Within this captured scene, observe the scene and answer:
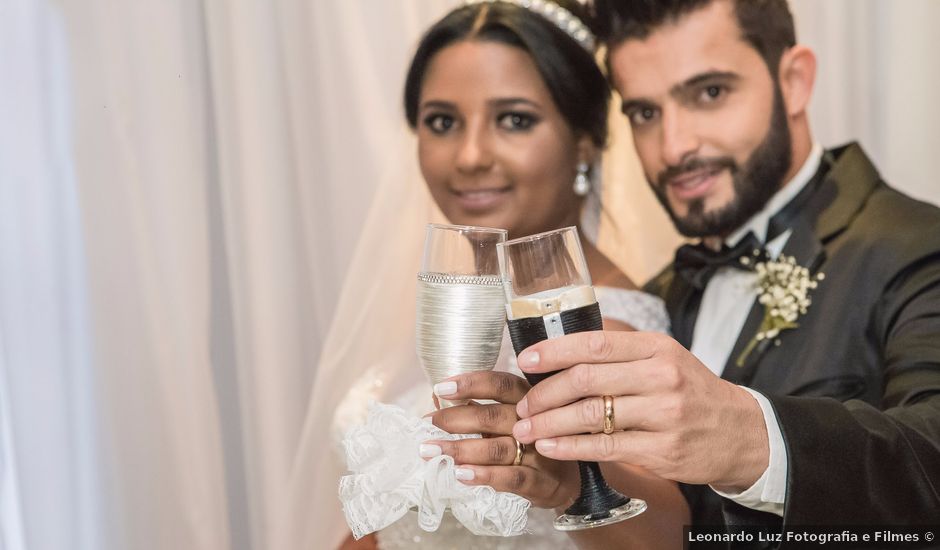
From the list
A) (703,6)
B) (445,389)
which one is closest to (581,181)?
(703,6)

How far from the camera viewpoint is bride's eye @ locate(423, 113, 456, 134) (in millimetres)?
2047

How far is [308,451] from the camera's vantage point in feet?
6.85

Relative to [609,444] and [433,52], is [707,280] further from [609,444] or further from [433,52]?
[609,444]

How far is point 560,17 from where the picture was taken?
205cm

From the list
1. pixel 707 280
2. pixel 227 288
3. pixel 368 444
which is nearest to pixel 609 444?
pixel 368 444

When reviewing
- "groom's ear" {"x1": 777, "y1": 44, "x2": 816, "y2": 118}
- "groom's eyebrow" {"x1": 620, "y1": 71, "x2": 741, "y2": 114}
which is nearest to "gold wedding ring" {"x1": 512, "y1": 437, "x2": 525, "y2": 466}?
"groom's eyebrow" {"x1": 620, "y1": 71, "x2": 741, "y2": 114}

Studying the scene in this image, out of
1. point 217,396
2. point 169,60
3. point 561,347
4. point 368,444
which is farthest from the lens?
point 217,396

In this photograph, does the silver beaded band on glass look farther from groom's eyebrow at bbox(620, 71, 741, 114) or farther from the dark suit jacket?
groom's eyebrow at bbox(620, 71, 741, 114)

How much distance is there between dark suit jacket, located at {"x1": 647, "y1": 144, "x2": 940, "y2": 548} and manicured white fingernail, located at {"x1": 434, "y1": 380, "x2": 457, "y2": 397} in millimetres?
430

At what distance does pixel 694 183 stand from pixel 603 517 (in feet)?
3.26

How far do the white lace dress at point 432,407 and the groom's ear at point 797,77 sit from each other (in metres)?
0.51

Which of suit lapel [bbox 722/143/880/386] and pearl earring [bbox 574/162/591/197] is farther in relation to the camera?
pearl earring [bbox 574/162/591/197]

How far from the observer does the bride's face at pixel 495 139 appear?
1.97m

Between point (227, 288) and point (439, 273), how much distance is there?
88 cm
